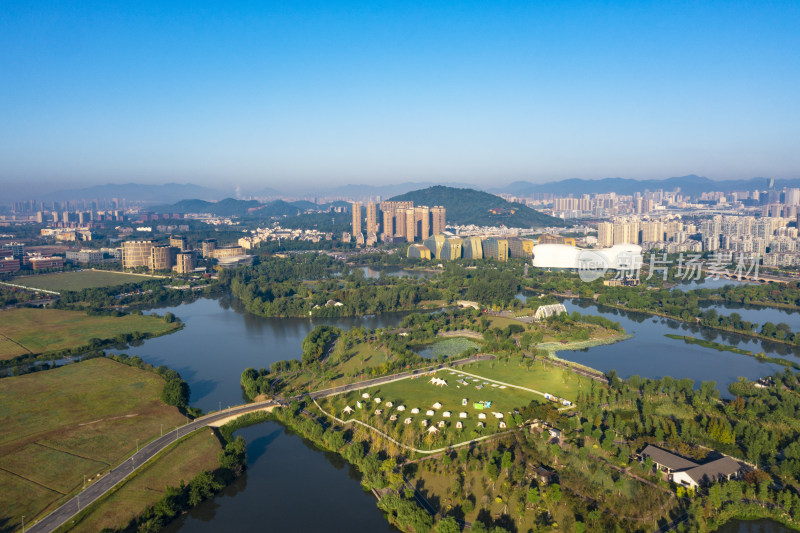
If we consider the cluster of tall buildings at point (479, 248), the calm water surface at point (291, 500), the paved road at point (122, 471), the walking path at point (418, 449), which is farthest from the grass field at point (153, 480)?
the cluster of tall buildings at point (479, 248)

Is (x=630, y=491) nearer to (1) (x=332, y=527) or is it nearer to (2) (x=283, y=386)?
(1) (x=332, y=527)

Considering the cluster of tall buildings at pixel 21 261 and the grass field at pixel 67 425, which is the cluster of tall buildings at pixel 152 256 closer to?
the cluster of tall buildings at pixel 21 261

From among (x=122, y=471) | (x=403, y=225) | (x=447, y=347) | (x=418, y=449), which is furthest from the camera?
(x=403, y=225)

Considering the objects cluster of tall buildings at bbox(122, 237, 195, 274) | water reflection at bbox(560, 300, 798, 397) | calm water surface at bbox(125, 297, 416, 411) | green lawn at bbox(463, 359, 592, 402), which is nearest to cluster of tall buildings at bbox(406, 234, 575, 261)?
cluster of tall buildings at bbox(122, 237, 195, 274)

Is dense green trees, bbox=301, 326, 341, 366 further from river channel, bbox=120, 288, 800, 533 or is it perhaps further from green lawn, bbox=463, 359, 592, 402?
green lawn, bbox=463, 359, 592, 402

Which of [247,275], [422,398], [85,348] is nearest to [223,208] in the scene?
[247,275]

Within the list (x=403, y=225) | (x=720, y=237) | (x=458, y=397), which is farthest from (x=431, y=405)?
(x=403, y=225)

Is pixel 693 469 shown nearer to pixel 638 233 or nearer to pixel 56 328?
pixel 56 328
